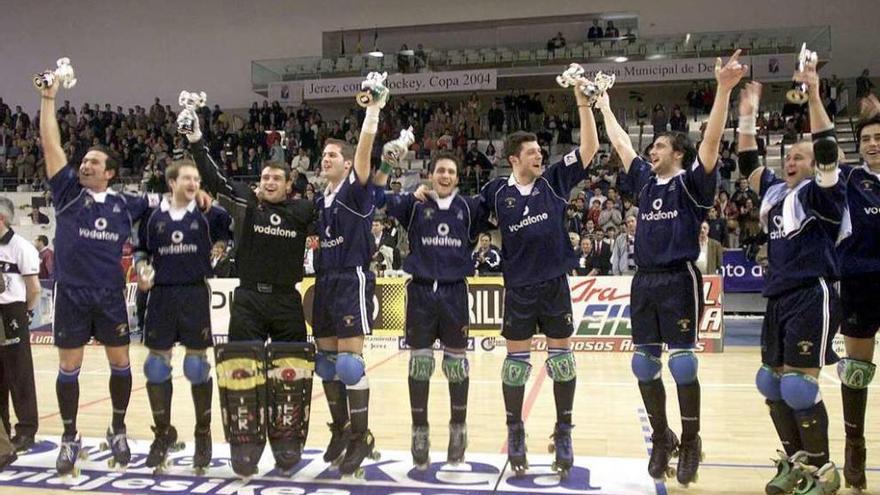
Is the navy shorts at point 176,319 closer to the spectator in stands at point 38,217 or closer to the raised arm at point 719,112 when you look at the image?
the raised arm at point 719,112

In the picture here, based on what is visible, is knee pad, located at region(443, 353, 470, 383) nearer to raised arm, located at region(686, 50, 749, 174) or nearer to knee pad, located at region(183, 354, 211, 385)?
knee pad, located at region(183, 354, 211, 385)

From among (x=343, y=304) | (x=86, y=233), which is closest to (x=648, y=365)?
(x=343, y=304)

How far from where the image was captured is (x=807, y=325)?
4566mm

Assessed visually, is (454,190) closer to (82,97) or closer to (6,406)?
(6,406)

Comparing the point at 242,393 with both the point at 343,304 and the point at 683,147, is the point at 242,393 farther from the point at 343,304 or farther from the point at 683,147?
the point at 683,147

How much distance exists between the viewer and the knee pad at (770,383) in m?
4.88

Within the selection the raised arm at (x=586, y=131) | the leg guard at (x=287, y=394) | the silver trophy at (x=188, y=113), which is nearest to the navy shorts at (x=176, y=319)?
the leg guard at (x=287, y=394)

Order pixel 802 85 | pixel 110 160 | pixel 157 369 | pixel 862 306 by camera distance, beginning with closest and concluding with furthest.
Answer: pixel 802 85 → pixel 862 306 → pixel 157 369 → pixel 110 160

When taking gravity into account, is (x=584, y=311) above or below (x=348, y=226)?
below

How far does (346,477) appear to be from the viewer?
17.2ft

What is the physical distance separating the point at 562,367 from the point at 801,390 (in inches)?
60.5

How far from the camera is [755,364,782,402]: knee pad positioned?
4875 millimetres

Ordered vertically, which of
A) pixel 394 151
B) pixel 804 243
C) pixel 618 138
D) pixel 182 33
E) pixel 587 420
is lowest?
pixel 587 420

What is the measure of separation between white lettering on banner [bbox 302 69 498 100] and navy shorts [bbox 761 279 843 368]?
2132 cm
